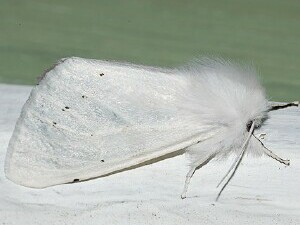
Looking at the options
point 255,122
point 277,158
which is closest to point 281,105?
point 255,122

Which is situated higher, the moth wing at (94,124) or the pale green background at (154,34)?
the pale green background at (154,34)

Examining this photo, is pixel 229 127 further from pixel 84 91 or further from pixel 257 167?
pixel 84 91

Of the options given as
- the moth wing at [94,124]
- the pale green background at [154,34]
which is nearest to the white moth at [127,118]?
the moth wing at [94,124]

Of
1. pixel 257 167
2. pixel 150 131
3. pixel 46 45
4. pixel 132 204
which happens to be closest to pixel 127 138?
pixel 150 131

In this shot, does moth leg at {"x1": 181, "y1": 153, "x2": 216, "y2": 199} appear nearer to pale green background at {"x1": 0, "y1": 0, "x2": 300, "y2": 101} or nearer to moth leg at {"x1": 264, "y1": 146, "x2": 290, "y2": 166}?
moth leg at {"x1": 264, "y1": 146, "x2": 290, "y2": 166}

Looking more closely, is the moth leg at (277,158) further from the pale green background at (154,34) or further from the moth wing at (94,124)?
the pale green background at (154,34)

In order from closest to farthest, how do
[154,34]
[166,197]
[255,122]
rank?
1. [166,197]
2. [255,122]
3. [154,34]

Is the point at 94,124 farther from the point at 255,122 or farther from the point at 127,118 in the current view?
the point at 255,122

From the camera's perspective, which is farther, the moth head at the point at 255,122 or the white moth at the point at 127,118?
the moth head at the point at 255,122
